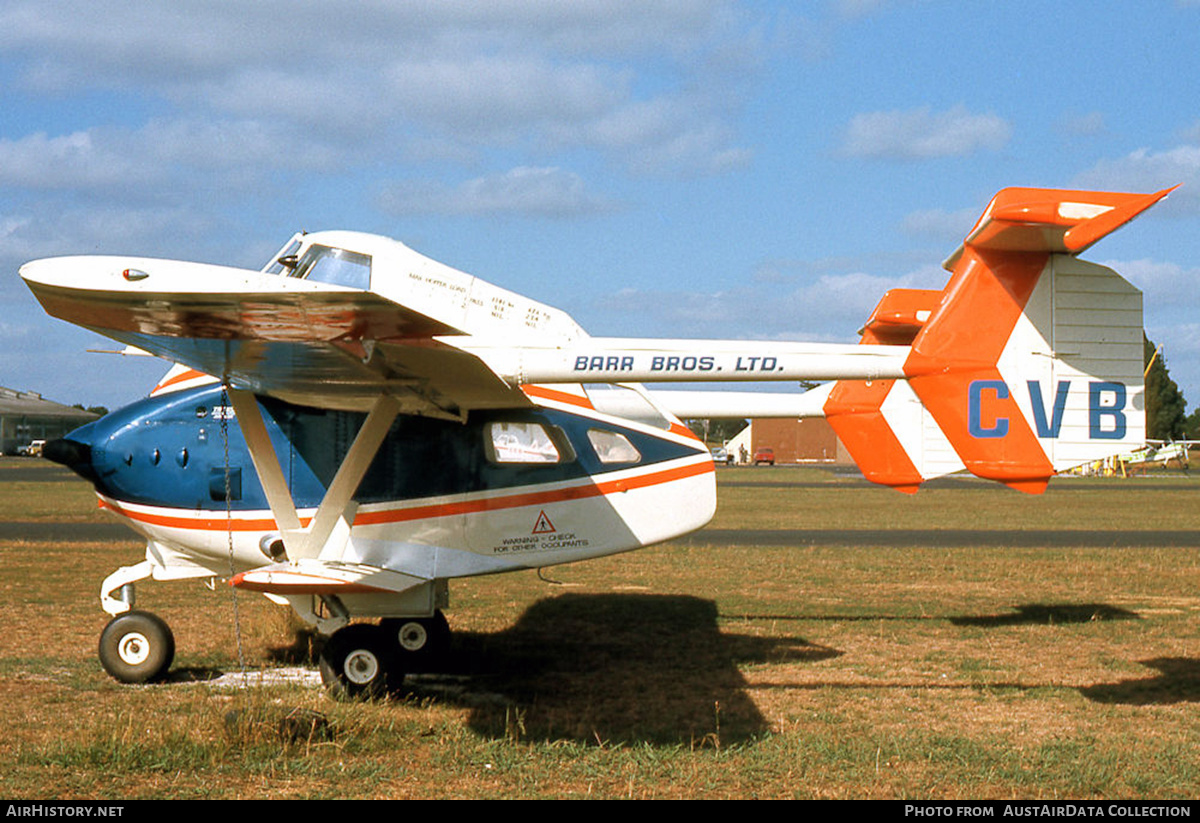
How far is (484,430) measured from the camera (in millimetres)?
8570

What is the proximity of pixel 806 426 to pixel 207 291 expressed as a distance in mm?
98406

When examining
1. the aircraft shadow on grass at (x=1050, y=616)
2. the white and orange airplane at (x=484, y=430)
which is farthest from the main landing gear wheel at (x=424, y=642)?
the aircraft shadow on grass at (x=1050, y=616)

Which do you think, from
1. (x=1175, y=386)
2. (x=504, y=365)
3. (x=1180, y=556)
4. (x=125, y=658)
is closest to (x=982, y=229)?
(x=504, y=365)

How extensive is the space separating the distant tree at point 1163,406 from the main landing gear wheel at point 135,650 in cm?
8632

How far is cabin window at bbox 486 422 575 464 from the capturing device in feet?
28.1

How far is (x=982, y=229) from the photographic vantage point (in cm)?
794

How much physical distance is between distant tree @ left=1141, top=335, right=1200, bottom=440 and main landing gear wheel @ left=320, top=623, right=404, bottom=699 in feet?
281

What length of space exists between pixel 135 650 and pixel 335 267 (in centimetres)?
366

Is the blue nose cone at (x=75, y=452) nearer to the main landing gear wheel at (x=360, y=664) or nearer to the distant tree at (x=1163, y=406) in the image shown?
the main landing gear wheel at (x=360, y=664)

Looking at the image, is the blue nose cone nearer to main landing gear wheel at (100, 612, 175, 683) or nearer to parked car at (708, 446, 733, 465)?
main landing gear wheel at (100, 612, 175, 683)

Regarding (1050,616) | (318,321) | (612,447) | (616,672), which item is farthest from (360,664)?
(1050,616)

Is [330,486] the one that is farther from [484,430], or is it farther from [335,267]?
[335,267]
